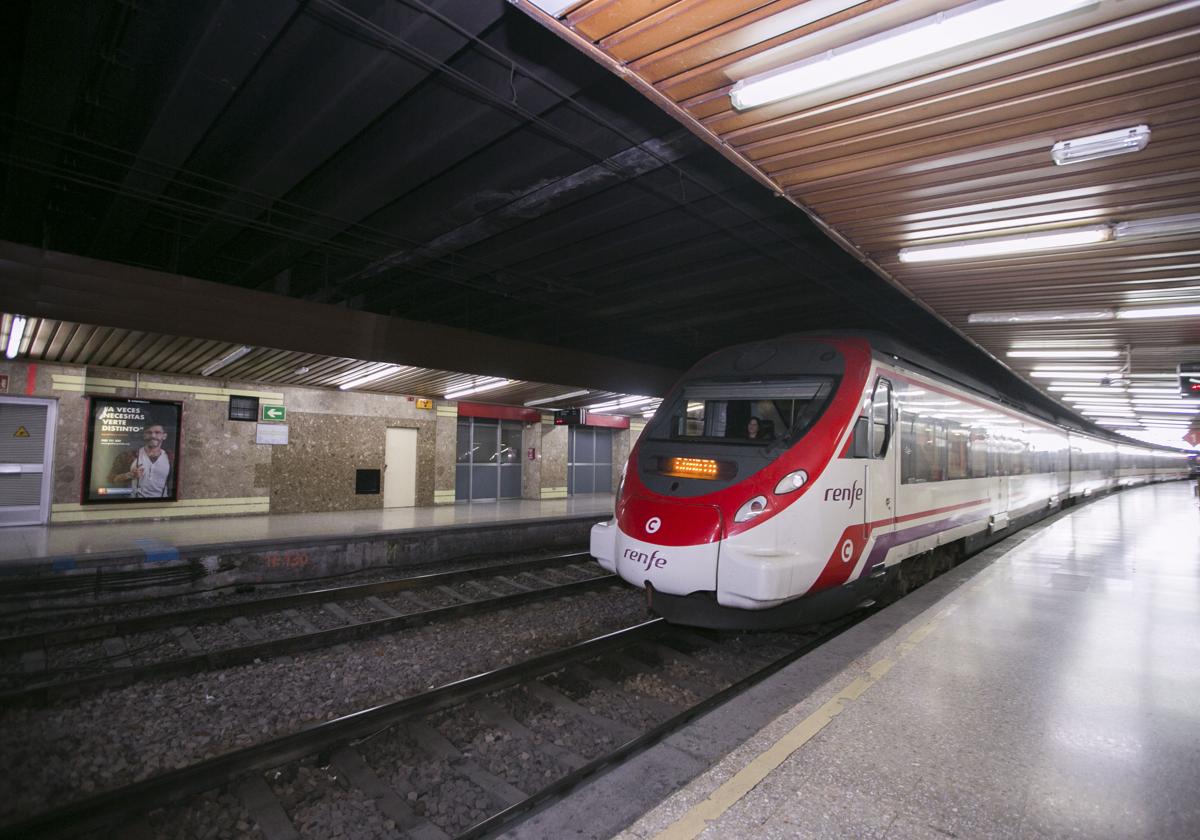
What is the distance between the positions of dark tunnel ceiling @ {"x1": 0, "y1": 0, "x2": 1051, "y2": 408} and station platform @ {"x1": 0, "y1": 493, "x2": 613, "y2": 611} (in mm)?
4233

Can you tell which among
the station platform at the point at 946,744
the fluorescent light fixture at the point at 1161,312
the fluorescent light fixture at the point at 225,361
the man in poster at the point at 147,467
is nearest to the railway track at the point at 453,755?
the station platform at the point at 946,744

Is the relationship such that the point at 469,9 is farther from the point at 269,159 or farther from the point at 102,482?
the point at 102,482

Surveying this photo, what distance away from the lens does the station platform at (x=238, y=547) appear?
786 cm

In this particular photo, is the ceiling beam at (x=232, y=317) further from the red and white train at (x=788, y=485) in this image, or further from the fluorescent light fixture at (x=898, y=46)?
the fluorescent light fixture at (x=898, y=46)

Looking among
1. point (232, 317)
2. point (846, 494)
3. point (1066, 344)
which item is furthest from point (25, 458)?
point (1066, 344)

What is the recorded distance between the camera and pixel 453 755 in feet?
13.4

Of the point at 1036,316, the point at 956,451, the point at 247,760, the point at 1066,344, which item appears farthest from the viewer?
the point at 1066,344

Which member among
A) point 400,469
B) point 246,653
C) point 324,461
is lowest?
point 246,653

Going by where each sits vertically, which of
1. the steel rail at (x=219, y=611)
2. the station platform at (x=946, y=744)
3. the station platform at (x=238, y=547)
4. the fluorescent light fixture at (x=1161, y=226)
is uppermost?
the fluorescent light fixture at (x=1161, y=226)

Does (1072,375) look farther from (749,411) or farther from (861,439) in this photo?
(749,411)

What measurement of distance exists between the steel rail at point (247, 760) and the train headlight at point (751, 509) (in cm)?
208

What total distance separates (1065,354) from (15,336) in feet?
57.6

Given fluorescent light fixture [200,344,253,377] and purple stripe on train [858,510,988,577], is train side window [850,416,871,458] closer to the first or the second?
purple stripe on train [858,510,988,577]

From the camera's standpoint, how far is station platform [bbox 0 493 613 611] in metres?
7.86
